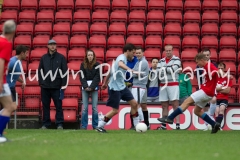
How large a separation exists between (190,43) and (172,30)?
3.02 ft

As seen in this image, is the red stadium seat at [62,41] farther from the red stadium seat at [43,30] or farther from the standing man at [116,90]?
the standing man at [116,90]

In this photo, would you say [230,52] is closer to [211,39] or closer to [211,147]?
[211,39]

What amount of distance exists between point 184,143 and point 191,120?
6688 millimetres

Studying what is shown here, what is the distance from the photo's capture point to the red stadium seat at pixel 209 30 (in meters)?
19.9

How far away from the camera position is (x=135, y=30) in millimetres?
19922

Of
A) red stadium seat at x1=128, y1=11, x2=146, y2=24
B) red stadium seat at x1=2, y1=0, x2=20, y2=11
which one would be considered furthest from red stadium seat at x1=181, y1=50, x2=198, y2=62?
red stadium seat at x1=2, y1=0, x2=20, y2=11

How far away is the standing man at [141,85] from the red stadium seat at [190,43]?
4096 millimetres

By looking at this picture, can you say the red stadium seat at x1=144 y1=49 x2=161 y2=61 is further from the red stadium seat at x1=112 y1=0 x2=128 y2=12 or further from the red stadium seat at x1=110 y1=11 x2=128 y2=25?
the red stadium seat at x1=112 y1=0 x2=128 y2=12

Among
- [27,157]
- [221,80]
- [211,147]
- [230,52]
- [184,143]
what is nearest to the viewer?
[27,157]

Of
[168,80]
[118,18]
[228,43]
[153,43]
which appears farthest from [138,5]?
[168,80]

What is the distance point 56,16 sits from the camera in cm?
2059

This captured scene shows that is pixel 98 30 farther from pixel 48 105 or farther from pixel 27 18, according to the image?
pixel 48 105

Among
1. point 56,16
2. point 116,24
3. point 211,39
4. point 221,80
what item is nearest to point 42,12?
point 56,16

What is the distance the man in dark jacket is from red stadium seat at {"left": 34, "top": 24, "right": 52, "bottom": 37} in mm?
4144
